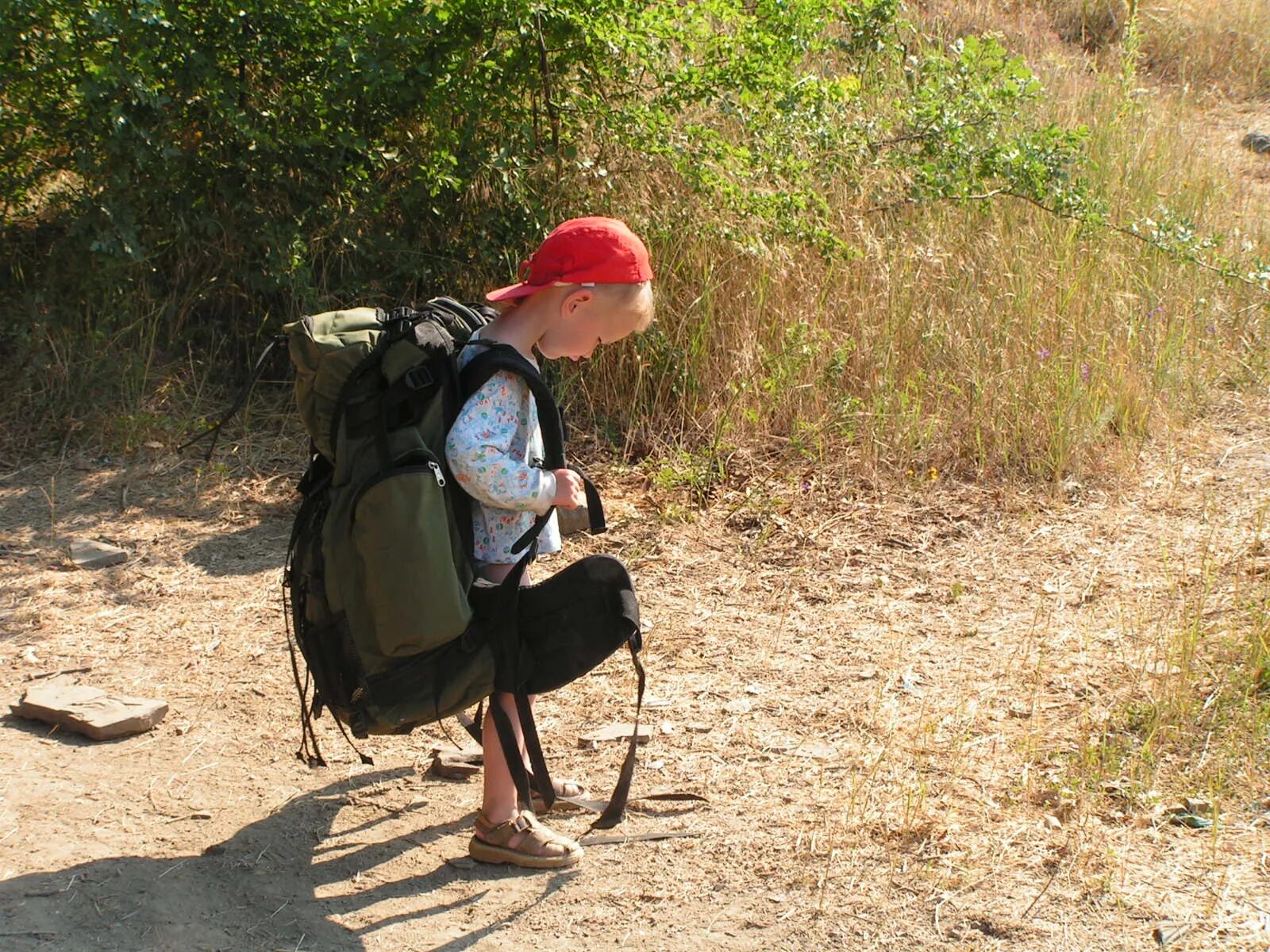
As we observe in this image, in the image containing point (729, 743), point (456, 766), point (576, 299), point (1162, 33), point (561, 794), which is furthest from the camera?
point (1162, 33)

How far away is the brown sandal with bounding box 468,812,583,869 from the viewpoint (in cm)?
322

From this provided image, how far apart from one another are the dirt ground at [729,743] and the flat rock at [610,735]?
0.11 feet

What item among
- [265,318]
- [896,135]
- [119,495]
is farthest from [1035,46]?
[119,495]

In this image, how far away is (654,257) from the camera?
6.06 meters

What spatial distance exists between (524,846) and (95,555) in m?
2.66

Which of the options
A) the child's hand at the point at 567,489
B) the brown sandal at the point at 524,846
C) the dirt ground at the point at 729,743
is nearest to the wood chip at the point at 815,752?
the dirt ground at the point at 729,743

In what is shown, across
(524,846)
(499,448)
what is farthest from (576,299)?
(524,846)

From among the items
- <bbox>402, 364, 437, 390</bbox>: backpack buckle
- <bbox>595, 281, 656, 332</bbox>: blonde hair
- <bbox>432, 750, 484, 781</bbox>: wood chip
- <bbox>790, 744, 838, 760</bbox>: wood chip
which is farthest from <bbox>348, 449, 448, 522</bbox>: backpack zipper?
<bbox>790, 744, 838, 760</bbox>: wood chip

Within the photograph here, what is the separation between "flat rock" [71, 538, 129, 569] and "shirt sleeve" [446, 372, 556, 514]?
9.00ft

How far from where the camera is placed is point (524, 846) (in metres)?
3.22

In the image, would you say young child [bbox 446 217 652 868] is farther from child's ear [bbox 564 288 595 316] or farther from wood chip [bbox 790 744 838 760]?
wood chip [bbox 790 744 838 760]

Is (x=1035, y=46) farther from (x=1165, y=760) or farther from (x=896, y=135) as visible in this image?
(x=1165, y=760)

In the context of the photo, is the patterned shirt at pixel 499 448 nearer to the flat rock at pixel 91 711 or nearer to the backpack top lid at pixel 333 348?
the backpack top lid at pixel 333 348

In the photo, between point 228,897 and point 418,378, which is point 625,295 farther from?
point 228,897
